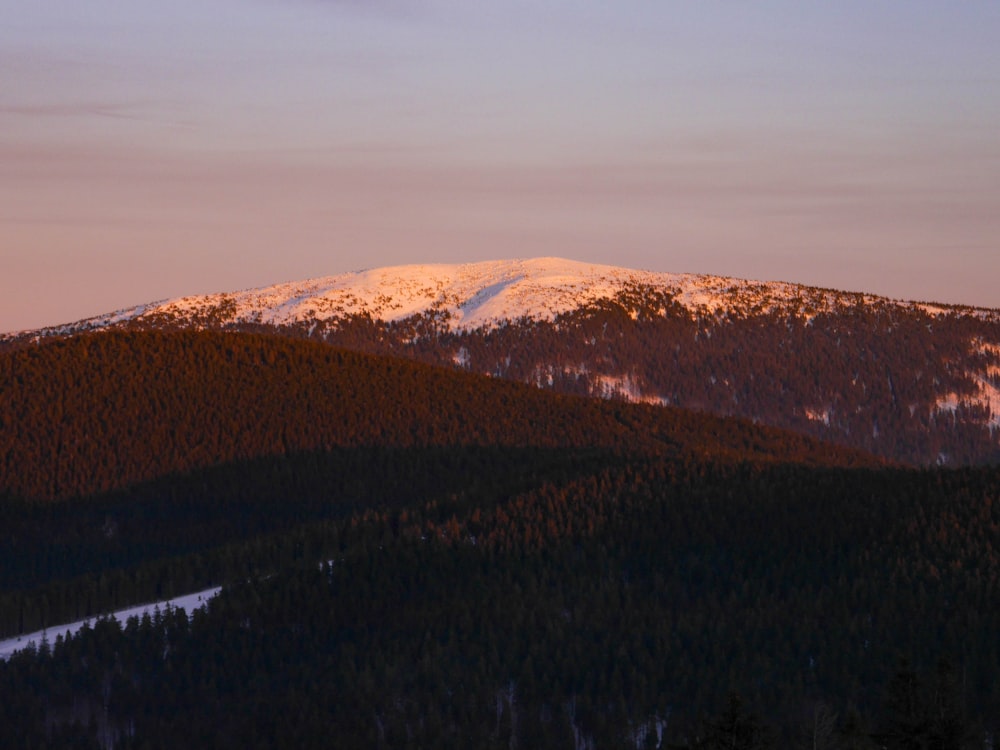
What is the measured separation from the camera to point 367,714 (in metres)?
189

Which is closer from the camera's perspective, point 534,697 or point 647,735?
point 647,735

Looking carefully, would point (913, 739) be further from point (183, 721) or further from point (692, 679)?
point (183, 721)

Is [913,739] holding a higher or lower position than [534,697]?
higher

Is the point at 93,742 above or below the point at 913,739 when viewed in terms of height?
below

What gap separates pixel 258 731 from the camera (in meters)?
188

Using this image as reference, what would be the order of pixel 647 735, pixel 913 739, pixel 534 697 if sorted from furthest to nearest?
1. pixel 534 697
2. pixel 647 735
3. pixel 913 739

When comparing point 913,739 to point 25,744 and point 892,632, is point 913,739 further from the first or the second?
point 25,744

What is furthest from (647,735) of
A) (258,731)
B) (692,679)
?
(258,731)

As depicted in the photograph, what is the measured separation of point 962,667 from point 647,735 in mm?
34370

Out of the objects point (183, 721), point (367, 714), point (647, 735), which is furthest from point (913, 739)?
point (183, 721)

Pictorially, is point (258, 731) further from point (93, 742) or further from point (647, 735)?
point (647, 735)

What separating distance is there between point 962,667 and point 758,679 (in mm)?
21409

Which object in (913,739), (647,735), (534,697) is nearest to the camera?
(913,739)

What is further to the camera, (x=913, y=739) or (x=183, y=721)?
(x=183, y=721)
